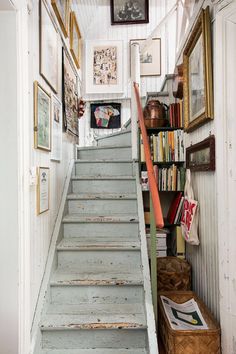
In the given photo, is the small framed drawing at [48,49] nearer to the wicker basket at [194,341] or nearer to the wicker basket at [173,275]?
the wicker basket at [173,275]

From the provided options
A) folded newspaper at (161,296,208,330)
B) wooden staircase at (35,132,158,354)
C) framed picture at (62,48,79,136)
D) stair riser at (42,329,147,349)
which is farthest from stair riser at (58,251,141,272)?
framed picture at (62,48,79,136)

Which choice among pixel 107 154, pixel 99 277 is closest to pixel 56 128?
pixel 107 154

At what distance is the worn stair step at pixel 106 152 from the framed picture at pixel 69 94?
401mm

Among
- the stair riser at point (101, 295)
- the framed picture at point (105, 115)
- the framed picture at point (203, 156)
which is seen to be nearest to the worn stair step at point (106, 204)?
the framed picture at point (203, 156)

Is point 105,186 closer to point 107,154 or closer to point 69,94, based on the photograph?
point 107,154

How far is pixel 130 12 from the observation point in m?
4.06

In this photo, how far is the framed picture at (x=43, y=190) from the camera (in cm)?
169

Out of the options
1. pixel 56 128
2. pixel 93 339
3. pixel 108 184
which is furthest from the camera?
pixel 108 184

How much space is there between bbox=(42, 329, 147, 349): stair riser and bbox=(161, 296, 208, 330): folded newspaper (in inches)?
8.7

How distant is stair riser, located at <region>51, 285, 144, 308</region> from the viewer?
1.75 metres

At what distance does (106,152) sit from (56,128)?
114 cm

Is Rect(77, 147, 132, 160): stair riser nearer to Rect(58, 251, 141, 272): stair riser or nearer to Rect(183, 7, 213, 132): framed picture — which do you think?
Rect(183, 7, 213, 132): framed picture

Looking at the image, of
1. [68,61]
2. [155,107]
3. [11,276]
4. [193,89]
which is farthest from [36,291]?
[68,61]

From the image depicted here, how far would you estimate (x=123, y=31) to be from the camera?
163 inches
